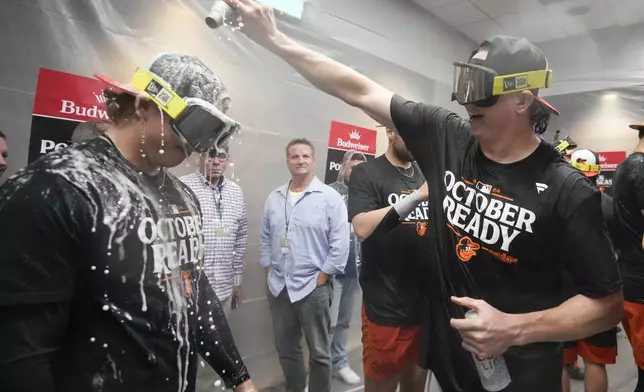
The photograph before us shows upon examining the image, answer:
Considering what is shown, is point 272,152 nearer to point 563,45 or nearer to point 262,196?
point 262,196

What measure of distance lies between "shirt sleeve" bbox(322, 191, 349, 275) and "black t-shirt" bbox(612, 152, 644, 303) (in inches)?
58.4

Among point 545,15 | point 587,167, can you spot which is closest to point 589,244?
point 545,15

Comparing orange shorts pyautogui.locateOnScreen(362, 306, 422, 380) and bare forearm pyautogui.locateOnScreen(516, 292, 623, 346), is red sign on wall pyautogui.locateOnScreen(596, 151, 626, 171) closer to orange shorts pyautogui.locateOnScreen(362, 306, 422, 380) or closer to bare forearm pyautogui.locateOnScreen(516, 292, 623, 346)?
orange shorts pyautogui.locateOnScreen(362, 306, 422, 380)

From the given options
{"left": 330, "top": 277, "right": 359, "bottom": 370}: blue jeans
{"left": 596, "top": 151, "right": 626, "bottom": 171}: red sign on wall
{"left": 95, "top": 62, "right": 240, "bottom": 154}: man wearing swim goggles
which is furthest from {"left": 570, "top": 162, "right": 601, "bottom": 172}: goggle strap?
{"left": 95, "top": 62, "right": 240, "bottom": 154}: man wearing swim goggles

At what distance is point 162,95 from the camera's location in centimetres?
88

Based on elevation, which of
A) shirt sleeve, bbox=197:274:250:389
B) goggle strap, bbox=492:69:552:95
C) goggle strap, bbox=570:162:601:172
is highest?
goggle strap, bbox=570:162:601:172

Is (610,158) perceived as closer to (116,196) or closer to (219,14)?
(219,14)

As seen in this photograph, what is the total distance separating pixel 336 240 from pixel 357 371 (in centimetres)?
89

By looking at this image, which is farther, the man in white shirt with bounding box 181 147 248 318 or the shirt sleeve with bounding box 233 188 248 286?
the shirt sleeve with bounding box 233 188 248 286

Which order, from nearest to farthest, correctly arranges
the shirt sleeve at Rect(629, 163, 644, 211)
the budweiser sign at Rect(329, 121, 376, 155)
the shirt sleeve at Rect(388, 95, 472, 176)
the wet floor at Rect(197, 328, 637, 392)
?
the shirt sleeve at Rect(388, 95, 472, 176) < the wet floor at Rect(197, 328, 637, 392) < the shirt sleeve at Rect(629, 163, 644, 211) < the budweiser sign at Rect(329, 121, 376, 155)

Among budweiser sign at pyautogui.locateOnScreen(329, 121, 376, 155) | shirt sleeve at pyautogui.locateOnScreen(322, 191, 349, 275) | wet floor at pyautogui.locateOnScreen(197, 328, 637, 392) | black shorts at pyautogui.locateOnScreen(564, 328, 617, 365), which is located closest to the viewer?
Answer: wet floor at pyautogui.locateOnScreen(197, 328, 637, 392)

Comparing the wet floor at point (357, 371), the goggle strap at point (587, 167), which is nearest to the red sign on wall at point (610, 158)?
the goggle strap at point (587, 167)

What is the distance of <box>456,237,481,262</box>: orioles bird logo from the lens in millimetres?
1137

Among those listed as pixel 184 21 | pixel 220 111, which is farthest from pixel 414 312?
pixel 184 21
